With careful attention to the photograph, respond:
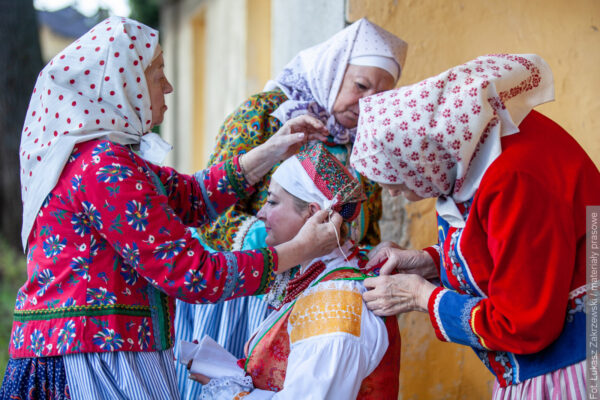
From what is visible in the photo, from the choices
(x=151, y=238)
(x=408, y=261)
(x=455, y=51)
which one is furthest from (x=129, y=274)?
(x=455, y=51)

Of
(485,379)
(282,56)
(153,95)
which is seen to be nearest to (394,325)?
(153,95)

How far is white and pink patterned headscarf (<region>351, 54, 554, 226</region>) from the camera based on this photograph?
1848 mm

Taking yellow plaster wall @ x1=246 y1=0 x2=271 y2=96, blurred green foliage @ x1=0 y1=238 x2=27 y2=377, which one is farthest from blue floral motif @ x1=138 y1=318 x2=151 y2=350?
blurred green foliage @ x1=0 y1=238 x2=27 y2=377

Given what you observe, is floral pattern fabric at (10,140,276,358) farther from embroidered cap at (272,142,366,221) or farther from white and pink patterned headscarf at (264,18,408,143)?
white and pink patterned headscarf at (264,18,408,143)

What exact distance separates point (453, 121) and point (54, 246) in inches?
50.6

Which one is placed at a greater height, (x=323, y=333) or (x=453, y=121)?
(x=453, y=121)

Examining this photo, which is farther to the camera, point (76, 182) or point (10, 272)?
point (10, 272)

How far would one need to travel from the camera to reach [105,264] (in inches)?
80.2

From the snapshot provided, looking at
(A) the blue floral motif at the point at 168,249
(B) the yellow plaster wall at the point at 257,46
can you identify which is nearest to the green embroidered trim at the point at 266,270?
(A) the blue floral motif at the point at 168,249

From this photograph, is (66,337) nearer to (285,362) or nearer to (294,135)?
(285,362)

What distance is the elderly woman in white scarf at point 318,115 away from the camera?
301 cm

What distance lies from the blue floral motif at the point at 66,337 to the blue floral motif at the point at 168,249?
0.35m

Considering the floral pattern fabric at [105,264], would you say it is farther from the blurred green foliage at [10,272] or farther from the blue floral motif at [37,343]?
the blurred green foliage at [10,272]

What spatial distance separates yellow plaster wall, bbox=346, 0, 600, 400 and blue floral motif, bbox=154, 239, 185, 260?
6.54ft
